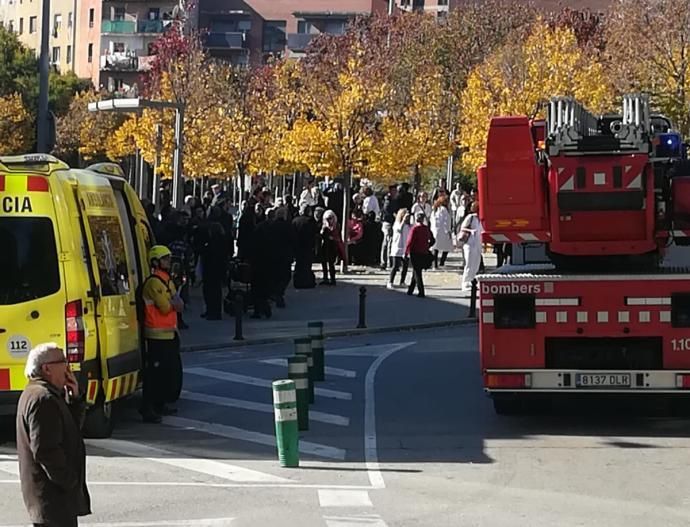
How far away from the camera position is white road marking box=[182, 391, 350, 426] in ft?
49.2

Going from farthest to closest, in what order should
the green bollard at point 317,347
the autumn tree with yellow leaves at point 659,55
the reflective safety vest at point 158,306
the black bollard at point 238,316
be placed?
the autumn tree with yellow leaves at point 659,55 < the black bollard at point 238,316 < the green bollard at point 317,347 < the reflective safety vest at point 158,306

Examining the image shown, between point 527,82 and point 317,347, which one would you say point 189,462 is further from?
point 527,82

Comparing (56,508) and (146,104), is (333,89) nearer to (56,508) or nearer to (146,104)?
(146,104)

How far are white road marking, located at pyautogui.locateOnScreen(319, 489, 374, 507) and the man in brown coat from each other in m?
3.75

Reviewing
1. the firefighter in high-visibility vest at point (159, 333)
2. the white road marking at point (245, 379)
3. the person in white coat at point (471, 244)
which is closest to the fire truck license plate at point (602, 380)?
the white road marking at point (245, 379)

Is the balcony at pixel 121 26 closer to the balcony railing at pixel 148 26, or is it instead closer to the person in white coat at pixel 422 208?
the balcony railing at pixel 148 26

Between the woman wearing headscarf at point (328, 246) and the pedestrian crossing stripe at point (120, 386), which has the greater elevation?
the woman wearing headscarf at point (328, 246)

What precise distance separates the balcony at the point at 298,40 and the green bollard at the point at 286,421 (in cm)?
→ 8065

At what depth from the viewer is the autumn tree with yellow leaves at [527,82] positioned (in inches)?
1895

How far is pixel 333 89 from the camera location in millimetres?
38938

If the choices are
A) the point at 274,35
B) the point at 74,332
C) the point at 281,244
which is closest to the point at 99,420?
the point at 74,332

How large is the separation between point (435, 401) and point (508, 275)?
2726 millimetres

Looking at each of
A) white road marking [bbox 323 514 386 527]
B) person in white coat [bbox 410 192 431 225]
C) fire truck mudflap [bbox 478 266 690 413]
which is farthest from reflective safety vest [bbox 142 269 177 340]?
person in white coat [bbox 410 192 431 225]

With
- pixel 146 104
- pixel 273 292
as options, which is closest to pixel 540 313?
pixel 273 292
